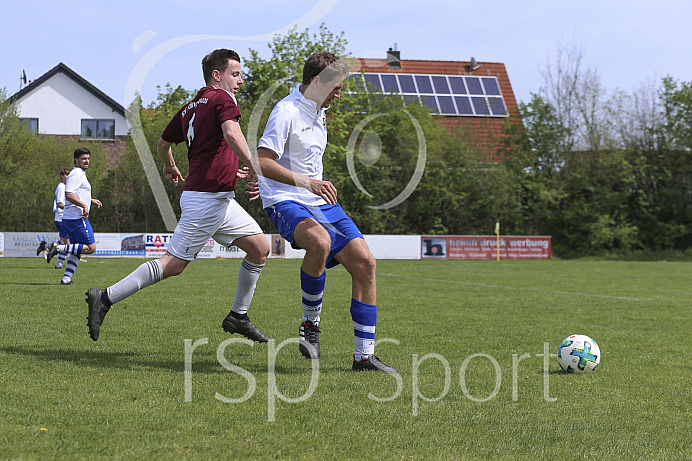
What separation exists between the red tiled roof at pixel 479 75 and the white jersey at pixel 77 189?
2521 cm

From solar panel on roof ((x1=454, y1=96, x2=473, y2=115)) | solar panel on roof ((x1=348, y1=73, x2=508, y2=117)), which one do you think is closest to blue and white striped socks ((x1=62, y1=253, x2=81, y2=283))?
solar panel on roof ((x1=348, y1=73, x2=508, y2=117))

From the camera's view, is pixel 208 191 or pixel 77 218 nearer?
pixel 208 191

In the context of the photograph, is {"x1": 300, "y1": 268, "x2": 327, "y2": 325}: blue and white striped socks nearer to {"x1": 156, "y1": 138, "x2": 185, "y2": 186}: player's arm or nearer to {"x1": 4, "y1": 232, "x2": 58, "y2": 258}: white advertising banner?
{"x1": 156, "y1": 138, "x2": 185, "y2": 186}: player's arm

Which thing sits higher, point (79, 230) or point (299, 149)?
point (299, 149)

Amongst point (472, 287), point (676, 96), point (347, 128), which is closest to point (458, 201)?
point (347, 128)

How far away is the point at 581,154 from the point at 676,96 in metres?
6.06

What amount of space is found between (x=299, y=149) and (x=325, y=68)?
1.97 feet

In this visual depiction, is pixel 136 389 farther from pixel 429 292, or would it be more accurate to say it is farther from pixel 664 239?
pixel 664 239

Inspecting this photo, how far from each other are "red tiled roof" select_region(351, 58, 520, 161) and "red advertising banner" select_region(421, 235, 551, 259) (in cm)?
727

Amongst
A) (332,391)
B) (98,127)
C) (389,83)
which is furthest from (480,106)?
(332,391)

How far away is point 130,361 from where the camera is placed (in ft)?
15.9

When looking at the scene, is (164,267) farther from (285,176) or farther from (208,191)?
(285,176)

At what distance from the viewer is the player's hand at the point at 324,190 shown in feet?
15.4

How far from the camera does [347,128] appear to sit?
3641cm
